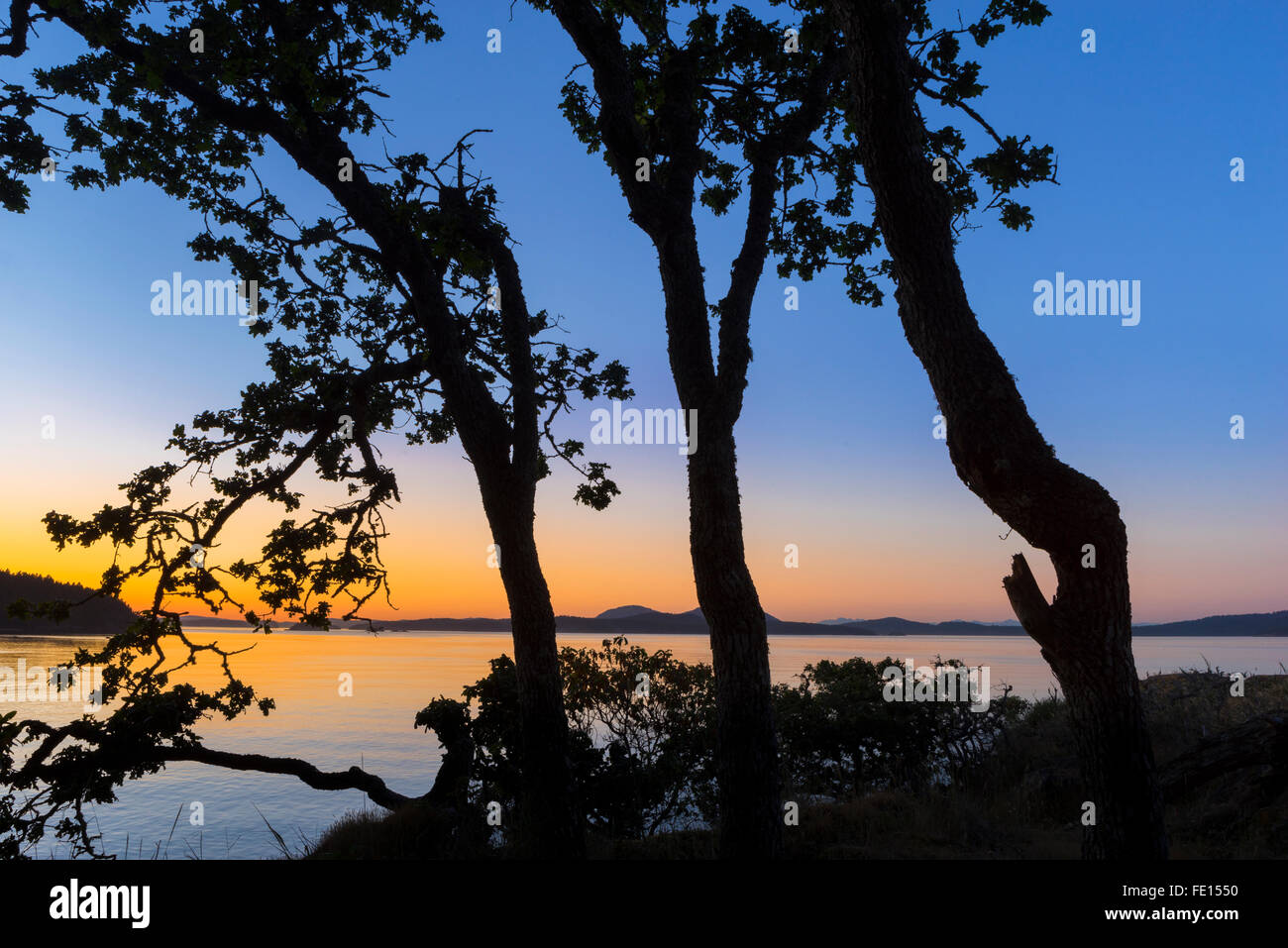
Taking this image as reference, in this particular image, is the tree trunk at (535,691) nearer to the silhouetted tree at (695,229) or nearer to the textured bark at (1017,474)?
the silhouetted tree at (695,229)

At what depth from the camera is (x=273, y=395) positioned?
474 inches

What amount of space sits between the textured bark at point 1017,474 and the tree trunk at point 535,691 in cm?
583

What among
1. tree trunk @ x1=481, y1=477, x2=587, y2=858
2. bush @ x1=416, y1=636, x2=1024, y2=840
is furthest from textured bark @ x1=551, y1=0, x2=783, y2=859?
bush @ x1=416, y1=636, x2=1024, y2=840

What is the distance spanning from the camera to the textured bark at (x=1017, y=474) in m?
6.43

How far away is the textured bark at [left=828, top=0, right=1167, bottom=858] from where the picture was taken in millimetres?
6430

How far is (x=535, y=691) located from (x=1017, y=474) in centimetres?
664

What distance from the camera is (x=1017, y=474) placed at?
6.65 meters

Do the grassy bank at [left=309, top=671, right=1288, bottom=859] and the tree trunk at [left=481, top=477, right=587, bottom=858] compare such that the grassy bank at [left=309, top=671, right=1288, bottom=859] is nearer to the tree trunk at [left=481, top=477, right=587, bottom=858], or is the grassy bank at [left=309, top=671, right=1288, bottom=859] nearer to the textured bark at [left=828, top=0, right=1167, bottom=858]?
the tree trunk at [left=481, top=477, right=587, bottom=858]

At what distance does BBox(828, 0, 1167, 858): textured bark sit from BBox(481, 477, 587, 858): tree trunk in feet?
19.1
